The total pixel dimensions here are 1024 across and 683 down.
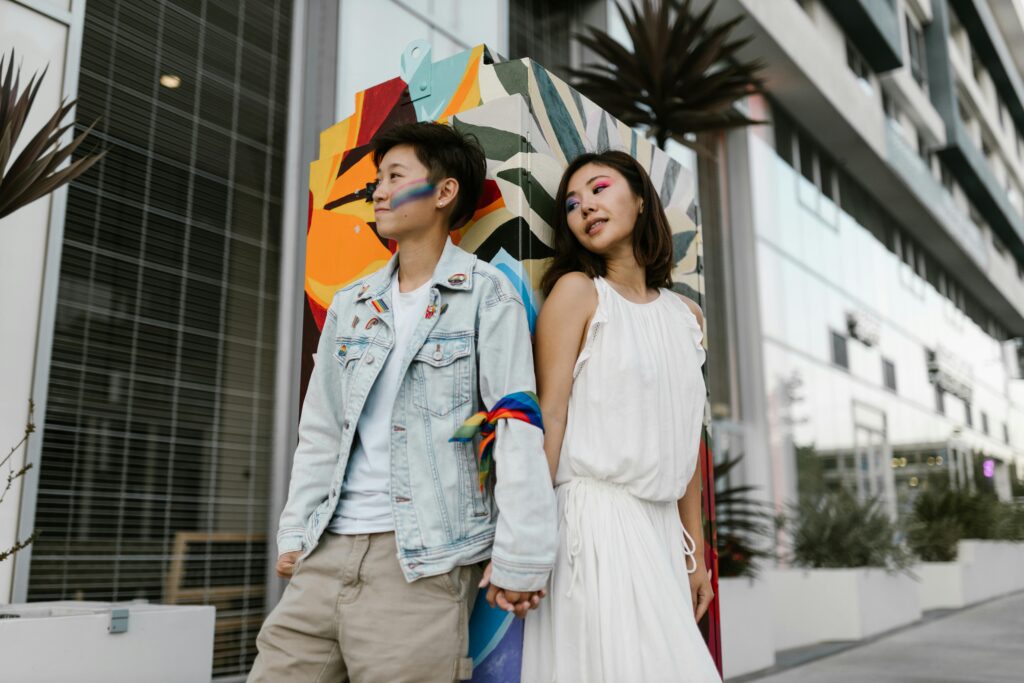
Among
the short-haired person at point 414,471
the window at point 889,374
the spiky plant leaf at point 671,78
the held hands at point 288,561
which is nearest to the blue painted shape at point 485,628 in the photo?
the short-haired person at point 414,471

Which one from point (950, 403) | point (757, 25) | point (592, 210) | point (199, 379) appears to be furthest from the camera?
point (950, 403)

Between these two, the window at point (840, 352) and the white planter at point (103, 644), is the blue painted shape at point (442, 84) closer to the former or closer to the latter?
the white planter at point (103, 644)

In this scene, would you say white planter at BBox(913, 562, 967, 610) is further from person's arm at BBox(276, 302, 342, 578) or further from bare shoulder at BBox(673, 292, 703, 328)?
person's arm at BBox(276, 302, 342, 578)

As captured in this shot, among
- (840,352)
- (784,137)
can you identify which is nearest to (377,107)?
(784,137)

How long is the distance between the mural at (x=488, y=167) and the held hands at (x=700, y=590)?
32 cm

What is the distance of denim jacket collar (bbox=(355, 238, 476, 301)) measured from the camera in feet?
5.78

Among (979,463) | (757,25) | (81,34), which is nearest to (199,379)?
(81,34)

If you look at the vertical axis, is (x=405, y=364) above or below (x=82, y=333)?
below

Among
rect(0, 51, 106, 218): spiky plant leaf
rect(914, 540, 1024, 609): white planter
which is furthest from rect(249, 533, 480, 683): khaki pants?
rect(914, 540, 1024, 609): white planter

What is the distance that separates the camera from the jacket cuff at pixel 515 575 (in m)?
1.55

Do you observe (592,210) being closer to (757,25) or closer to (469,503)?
(469,503)

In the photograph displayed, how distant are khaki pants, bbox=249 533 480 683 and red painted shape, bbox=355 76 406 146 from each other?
1049 mm

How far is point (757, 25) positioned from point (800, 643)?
5.36m

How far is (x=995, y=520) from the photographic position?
1055 cm
